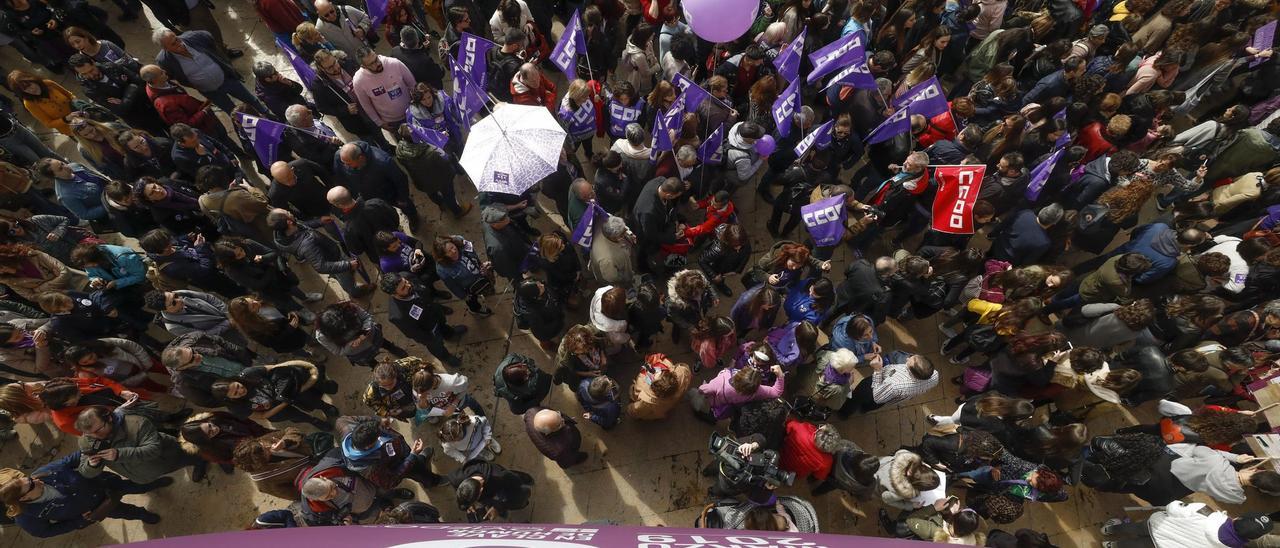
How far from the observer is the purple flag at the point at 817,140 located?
6617 mm

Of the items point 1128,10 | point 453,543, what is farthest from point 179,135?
point 1128,10

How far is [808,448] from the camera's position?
5406 millimetres

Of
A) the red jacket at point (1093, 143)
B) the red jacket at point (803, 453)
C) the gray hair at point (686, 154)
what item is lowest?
the red jacket at point (803, 453)

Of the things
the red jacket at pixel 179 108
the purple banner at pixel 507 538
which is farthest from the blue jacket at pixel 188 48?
the purple banner at pixel 507 538

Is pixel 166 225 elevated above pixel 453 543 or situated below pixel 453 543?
above

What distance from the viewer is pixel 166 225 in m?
6.81

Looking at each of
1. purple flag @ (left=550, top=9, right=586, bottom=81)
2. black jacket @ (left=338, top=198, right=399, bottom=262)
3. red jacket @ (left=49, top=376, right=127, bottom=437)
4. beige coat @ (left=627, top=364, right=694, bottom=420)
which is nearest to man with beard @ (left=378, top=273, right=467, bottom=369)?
black jacket @ (left=338, top=198, right=399, bottom=262)

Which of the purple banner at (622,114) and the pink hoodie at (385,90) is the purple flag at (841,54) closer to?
the purple banner at (622,114)

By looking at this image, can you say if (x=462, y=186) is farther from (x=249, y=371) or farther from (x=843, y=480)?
(x=843, y=480)

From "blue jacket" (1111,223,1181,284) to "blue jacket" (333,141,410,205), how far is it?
338 inches

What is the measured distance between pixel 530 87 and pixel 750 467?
519 cm

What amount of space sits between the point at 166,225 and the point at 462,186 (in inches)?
143

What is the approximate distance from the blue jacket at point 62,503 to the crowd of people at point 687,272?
3 centimetres

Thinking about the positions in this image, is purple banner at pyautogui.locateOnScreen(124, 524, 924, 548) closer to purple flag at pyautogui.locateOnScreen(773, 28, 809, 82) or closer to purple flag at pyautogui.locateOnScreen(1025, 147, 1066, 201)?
purple flag at pyautogui.locateOnScreen(1025, 147, 1066, 201)
